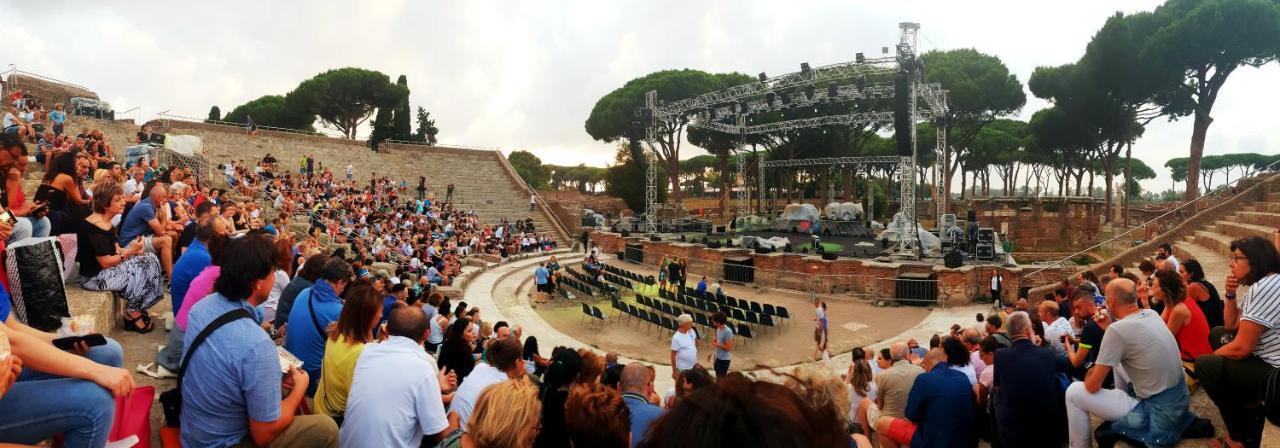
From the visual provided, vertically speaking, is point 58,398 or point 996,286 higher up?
point 58,398

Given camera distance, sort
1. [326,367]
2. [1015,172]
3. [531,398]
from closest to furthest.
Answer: [531,398] → [326,367] → [1015,172]

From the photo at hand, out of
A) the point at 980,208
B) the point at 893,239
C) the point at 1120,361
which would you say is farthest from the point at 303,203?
the point at 980,208

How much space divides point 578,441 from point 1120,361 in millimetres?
3493

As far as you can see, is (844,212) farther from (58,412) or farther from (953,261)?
(58,412)

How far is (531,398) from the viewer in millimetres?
2424

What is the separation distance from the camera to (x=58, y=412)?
200 cm

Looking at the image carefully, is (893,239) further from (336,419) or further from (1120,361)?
(336,419)

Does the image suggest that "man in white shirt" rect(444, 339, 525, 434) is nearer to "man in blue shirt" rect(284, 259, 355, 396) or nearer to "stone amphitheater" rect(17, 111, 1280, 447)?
"man in blue shirt" rect(284, 259, 355, 396)

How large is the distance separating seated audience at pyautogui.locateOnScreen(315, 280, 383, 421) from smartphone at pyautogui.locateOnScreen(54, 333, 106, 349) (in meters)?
1.01

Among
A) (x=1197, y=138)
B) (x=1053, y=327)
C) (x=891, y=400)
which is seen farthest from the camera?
(x=1197, y=138)

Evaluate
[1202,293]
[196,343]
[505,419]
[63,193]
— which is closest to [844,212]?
[1202,293]

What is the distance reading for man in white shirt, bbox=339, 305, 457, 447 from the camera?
271 centimetres

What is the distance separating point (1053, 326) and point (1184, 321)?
6.06 ft

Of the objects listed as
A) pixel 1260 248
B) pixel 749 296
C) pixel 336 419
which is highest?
pixel 1260 248
